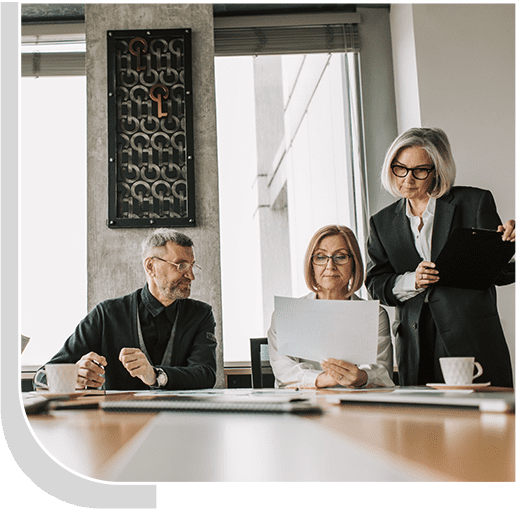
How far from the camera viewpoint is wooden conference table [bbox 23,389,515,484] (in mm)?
444

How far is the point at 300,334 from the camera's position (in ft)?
3.37

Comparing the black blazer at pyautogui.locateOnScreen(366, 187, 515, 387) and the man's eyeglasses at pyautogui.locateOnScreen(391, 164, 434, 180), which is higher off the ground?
the man's eyeglasses at pyautogui.locateOnScreen(391, 164, 434, 180)

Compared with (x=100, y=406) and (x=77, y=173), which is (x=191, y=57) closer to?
(x=77, y=173)

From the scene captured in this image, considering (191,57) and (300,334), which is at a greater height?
(191,57)

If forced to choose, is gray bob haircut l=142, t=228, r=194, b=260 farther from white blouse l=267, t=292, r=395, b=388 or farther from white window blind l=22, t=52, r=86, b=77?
white window blind l=22, t=52, r=86, b=77

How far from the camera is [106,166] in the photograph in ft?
7.47

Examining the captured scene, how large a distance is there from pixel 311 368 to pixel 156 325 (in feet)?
1.83

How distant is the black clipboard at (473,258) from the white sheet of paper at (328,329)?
41cm

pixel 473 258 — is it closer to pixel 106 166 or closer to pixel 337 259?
pixel 337 259

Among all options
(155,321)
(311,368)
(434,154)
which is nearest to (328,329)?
(311,368)

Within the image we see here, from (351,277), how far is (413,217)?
247 mm

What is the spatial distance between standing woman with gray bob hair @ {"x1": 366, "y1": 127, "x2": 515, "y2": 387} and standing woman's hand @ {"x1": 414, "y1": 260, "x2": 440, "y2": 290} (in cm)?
3

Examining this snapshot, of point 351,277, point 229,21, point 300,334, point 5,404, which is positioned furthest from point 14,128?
point 229,21

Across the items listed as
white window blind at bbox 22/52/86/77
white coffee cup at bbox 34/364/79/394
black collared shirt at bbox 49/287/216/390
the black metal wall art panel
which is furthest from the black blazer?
white window blind at bbox 22/52/86/77
